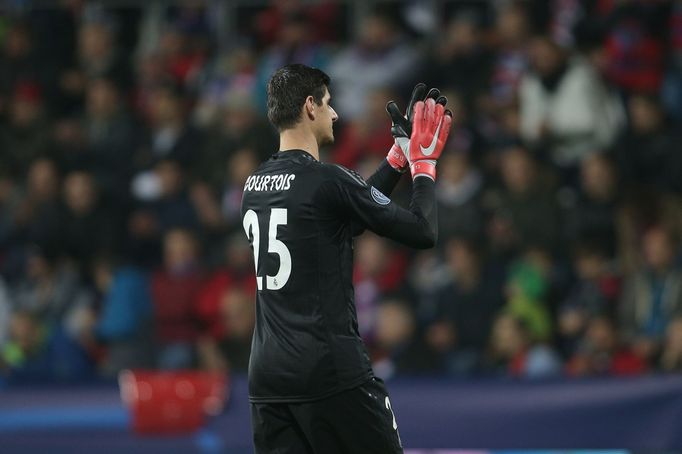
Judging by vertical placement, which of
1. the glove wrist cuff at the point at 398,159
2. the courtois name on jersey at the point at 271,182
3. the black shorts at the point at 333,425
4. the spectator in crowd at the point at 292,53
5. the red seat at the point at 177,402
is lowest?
the red seat at the point at 177,402

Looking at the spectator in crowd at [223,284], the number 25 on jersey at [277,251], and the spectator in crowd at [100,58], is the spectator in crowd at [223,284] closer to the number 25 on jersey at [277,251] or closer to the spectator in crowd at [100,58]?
the spectator in crowd at [100,58]

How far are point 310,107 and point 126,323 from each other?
574 cm

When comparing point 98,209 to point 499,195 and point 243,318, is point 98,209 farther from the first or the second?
point 499,195

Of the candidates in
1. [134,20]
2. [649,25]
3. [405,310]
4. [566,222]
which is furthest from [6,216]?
[649,25]

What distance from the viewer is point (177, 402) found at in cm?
753

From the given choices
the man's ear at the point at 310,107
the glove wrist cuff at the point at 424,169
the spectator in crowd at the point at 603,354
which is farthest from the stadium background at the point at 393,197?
the man's ear at the point at 310,107

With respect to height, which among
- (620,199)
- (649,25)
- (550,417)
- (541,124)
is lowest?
(550,417)

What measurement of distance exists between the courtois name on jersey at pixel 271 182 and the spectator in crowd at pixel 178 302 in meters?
5.10

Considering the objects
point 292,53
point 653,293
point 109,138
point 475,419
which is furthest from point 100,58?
point 475,419

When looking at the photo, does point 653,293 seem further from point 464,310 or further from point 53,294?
point 53,294

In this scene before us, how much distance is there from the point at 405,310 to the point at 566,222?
1491 mm

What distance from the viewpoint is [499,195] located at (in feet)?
31.2

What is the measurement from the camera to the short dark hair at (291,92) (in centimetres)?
438

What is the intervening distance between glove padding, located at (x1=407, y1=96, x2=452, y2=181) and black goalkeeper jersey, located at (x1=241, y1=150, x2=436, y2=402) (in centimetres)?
15
